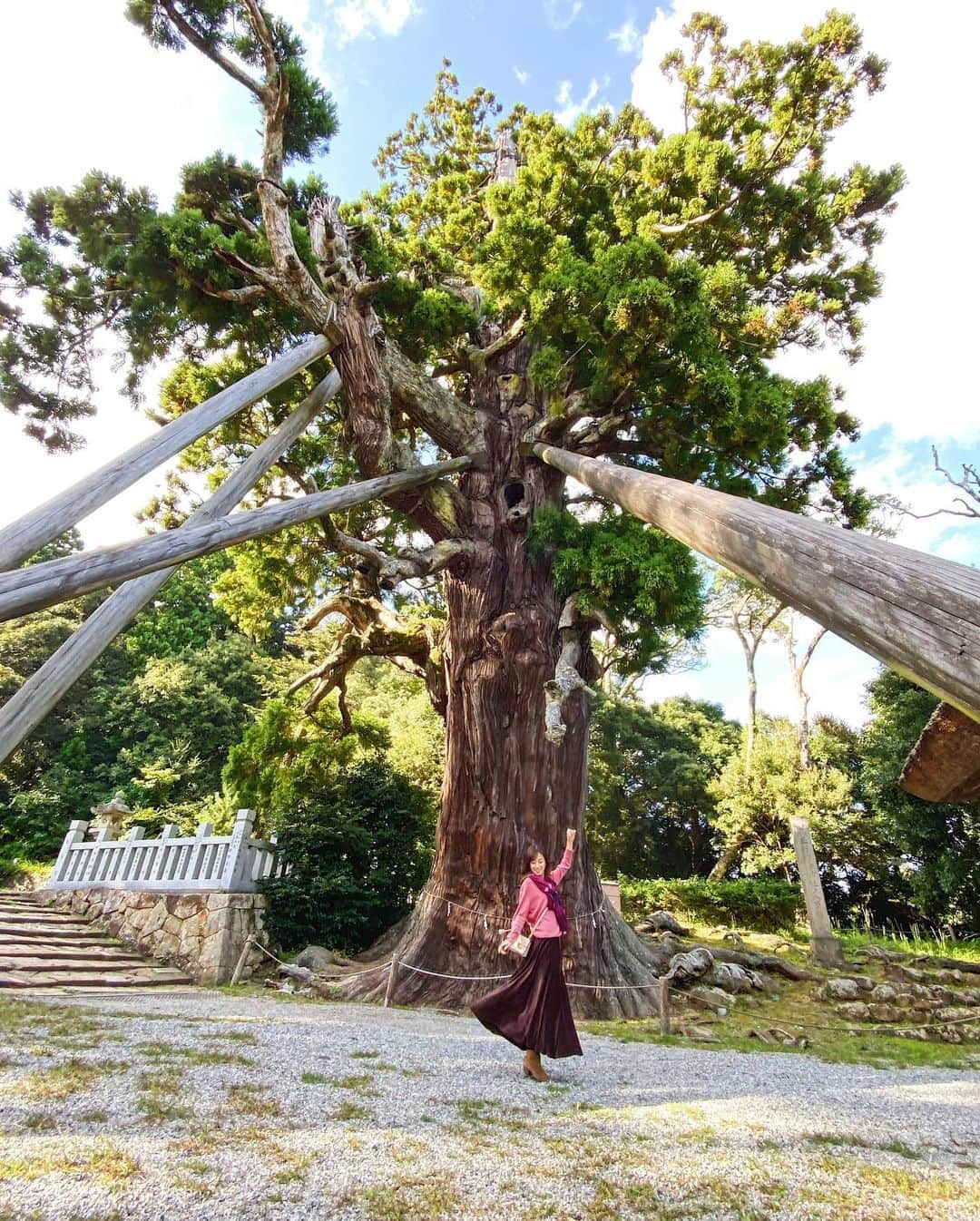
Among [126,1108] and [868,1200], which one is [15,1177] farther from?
[868,1200]

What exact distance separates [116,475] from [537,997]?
11.0 feet

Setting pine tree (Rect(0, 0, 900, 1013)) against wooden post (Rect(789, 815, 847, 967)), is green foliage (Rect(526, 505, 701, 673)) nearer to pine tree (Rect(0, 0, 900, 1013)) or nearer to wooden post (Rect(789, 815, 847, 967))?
pine tree (Rect(0, 0, 900, 1013))

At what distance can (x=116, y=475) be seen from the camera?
3.01 m

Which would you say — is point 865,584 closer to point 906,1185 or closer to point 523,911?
point 906,1185

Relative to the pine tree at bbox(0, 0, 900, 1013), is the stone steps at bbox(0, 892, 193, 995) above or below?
below

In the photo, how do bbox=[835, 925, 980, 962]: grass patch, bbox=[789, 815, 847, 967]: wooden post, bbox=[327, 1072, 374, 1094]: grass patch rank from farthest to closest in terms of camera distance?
1. bbox=[835, 925, 980, 962]: grass patch
2. bbox=[789, 815, 847, 967]: wooden post
3. bbox=[327, 1072, 374, 1094]: grass patch

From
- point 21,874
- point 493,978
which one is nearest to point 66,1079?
point 493,978

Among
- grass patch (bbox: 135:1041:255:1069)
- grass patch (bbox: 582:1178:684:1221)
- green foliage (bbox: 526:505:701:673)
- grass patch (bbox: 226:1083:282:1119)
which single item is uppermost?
green foliage (bbox: 526:505:701:673)

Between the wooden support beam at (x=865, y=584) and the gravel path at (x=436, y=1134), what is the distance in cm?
160

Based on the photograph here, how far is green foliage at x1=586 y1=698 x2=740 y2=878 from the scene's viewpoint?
19125 mm

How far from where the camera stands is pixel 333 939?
25.1 ft

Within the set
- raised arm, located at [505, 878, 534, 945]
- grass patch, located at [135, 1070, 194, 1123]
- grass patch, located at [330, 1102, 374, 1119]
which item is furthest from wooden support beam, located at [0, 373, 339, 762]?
raised arm, located at [505, 878, 534, 945]

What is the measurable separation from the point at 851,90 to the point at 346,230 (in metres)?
5.28

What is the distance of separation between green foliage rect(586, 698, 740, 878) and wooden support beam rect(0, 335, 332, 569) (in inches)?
662
